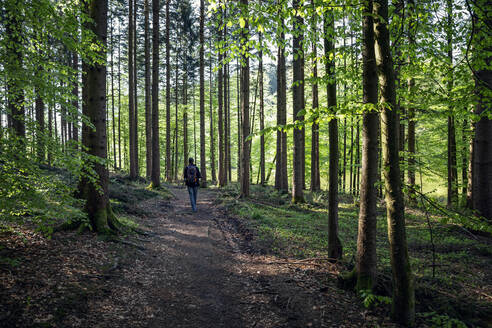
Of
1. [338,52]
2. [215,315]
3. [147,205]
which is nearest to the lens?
[215,315]

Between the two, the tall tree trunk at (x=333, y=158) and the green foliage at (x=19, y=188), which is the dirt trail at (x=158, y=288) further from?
the green foliage at (x=19, y=188)

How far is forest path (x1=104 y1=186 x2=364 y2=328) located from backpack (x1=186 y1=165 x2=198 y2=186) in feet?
14.3

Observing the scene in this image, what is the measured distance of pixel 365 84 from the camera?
409cm

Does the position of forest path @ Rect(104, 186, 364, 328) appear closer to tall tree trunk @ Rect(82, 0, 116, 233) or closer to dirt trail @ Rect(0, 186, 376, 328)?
dirt trail @ Rect(0, 186, 376, 328)

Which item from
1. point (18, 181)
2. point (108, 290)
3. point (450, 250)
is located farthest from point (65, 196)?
point (450, 250)

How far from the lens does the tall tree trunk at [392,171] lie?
3.48 metres

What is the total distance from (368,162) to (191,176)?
9.11 meters

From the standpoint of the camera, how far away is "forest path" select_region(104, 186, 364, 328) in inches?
158

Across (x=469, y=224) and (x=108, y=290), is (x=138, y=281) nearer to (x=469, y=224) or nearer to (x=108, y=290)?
(x=108, y=290)

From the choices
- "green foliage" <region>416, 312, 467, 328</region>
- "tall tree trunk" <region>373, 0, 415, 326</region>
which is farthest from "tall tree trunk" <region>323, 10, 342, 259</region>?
"green foliage" <region>416, 312, 467, 328</region>

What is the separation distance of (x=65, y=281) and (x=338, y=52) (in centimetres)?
625

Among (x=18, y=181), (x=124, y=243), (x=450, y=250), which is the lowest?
(x=450, y=250)

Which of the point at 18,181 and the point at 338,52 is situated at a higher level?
the point at 338,52

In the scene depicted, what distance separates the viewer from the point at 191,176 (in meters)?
12.0
